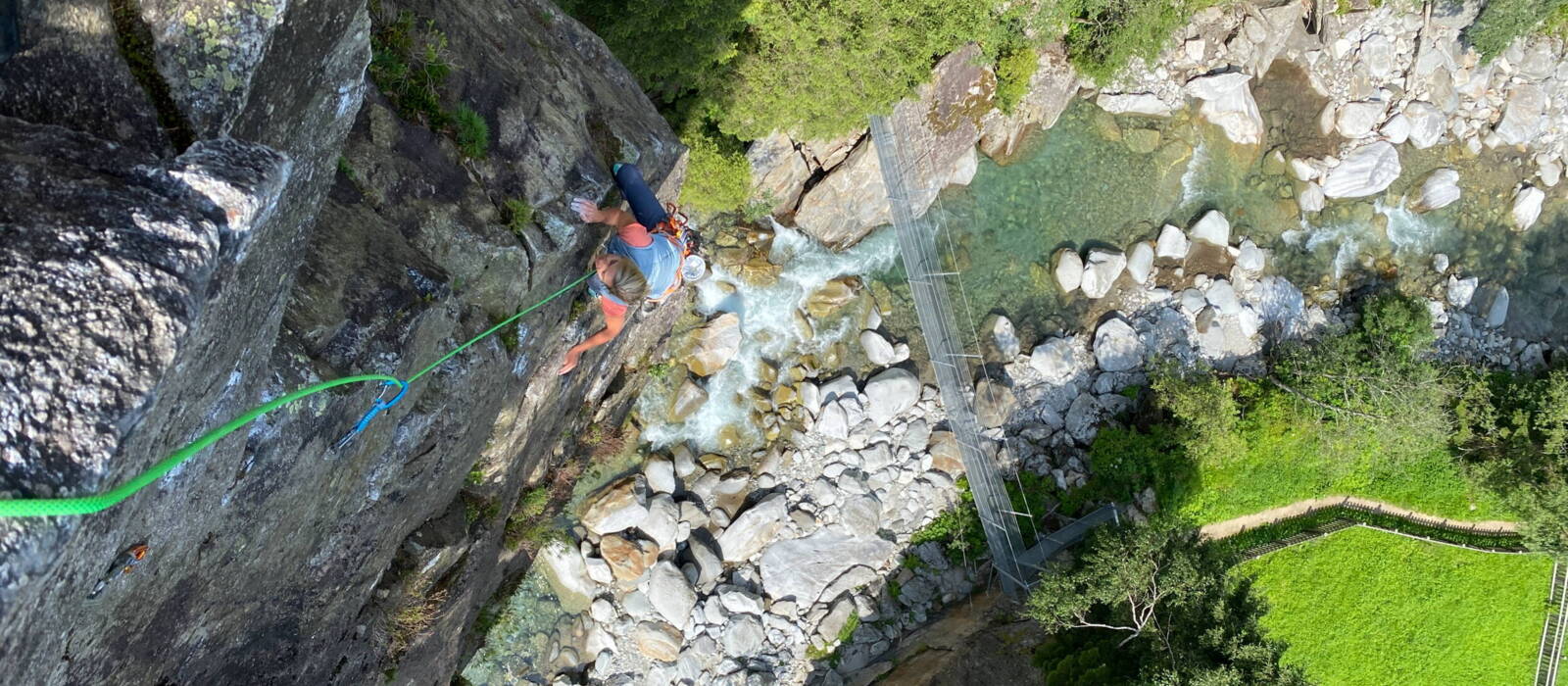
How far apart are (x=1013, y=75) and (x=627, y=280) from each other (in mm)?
9115

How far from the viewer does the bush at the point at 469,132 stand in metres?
6.69

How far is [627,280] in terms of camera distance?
7121mm

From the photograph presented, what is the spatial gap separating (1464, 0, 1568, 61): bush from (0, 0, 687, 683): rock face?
1630 cm

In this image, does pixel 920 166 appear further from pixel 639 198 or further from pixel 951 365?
pixel 639 198

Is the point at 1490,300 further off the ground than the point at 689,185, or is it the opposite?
the point at 689,185

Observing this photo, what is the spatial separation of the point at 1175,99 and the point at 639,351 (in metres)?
11.2

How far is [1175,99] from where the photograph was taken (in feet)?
50.6

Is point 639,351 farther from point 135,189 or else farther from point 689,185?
point 135,189

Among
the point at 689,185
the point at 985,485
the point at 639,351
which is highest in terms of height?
the point at 689,185

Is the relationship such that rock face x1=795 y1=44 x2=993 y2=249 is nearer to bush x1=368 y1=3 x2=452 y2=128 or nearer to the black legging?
the black legging

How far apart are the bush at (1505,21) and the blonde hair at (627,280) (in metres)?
17.4

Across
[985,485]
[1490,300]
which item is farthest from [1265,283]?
[985,485]

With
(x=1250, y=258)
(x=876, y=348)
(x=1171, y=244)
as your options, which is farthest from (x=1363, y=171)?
(x=876, y=348)

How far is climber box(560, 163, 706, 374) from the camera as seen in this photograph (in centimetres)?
718
